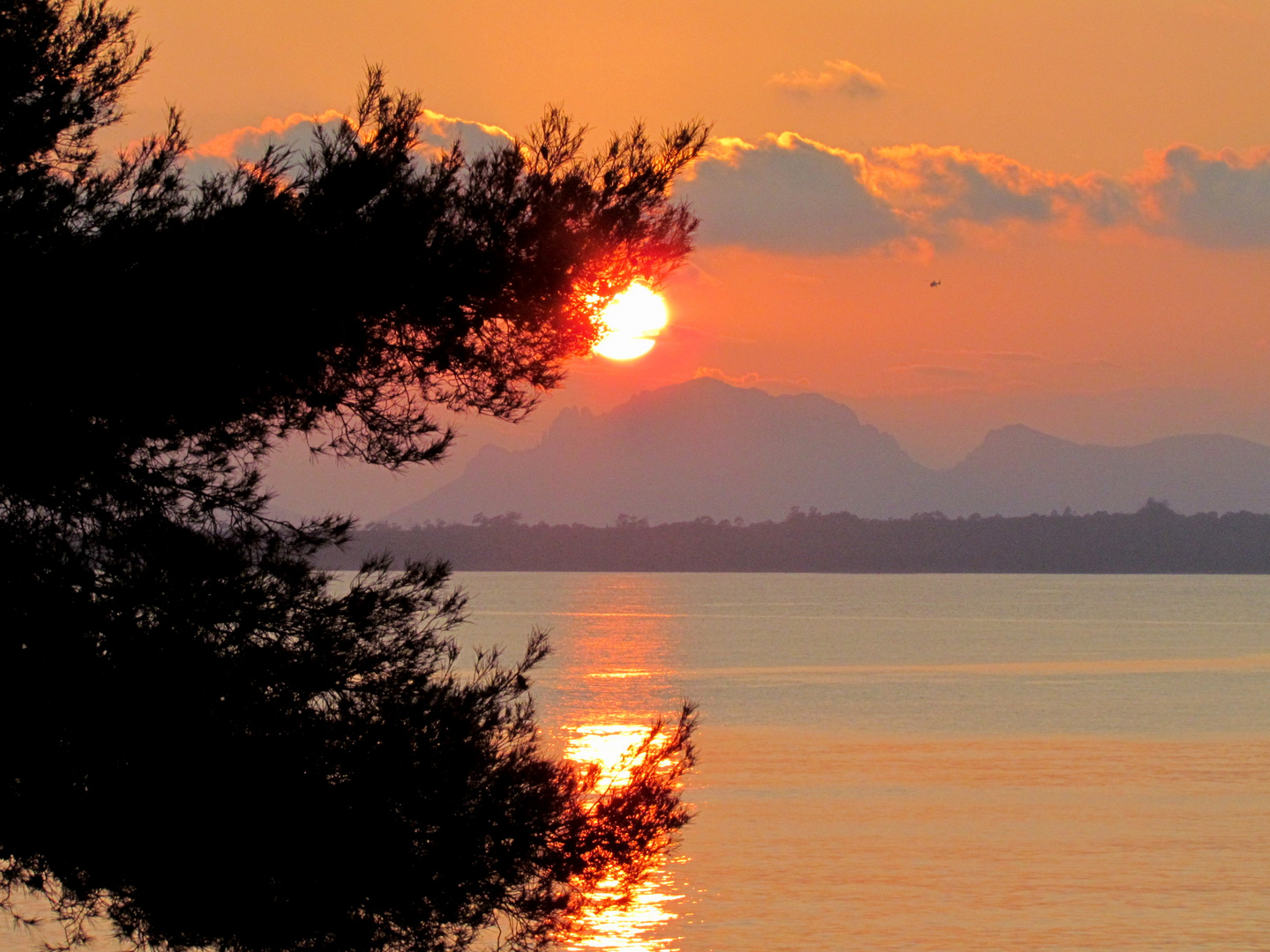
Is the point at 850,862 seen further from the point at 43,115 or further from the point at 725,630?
the point at 725,630

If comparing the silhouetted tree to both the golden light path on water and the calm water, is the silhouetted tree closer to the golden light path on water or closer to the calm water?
the calm water

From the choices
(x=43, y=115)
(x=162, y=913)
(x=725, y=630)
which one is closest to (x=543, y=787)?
(x=162, y=913)

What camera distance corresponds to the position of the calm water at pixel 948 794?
59.0ft

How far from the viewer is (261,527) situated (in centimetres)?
805

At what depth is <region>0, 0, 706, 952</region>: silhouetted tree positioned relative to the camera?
23.5 feet

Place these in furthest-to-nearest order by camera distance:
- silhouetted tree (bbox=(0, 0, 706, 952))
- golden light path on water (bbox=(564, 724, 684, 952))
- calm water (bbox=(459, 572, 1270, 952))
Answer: calm water (bbox=(459, 572, 1270, 952)), golden light path on water (bbox=(564, 724, 684, 952)), silhouetted tree (bbox=(0, 0, 706, 952))

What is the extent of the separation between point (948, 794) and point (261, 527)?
73.7 ft

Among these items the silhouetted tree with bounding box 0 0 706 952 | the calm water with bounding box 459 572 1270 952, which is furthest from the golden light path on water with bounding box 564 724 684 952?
the silhouetted tree with bounding box 0 0 706 952

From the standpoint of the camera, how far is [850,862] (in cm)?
2138

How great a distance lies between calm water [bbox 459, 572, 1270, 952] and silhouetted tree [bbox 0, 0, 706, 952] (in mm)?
1199

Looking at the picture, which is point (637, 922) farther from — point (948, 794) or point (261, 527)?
point (948, 794)

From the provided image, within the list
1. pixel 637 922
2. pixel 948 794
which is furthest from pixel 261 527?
pixel 948 794

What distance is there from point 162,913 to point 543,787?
213 cm

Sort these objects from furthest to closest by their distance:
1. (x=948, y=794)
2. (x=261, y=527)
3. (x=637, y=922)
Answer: (x=948, y=794)
(x=637, y=922)
(x=261, y=527)
